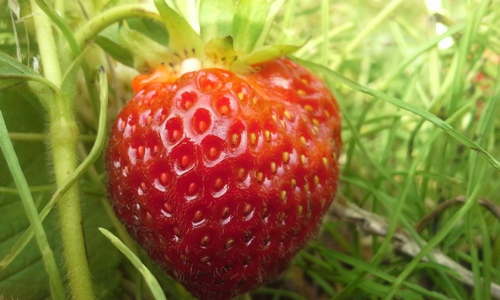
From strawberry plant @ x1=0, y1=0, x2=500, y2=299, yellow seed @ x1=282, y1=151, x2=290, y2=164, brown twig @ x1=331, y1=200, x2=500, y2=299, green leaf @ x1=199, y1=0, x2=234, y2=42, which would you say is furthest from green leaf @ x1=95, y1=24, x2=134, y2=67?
brown twig @ x1=331, y1=200, x2=500, y2=299

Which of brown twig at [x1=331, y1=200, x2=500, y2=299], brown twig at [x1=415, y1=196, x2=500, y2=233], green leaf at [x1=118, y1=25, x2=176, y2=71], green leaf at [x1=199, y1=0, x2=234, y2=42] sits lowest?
brown twig at [x1=331, y1=200, x2=500, y2=299]

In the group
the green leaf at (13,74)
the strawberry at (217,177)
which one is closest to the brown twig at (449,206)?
the strawberry at (217,177)

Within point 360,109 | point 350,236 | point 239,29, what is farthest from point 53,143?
point 360,109

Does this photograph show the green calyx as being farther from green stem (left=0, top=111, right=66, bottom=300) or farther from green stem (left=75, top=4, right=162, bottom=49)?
green stem (left=0, top=111, right=66, bottom=300)

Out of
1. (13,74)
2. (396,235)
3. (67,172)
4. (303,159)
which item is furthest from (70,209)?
(396,235)

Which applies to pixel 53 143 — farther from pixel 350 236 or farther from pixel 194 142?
pixel 350 236
